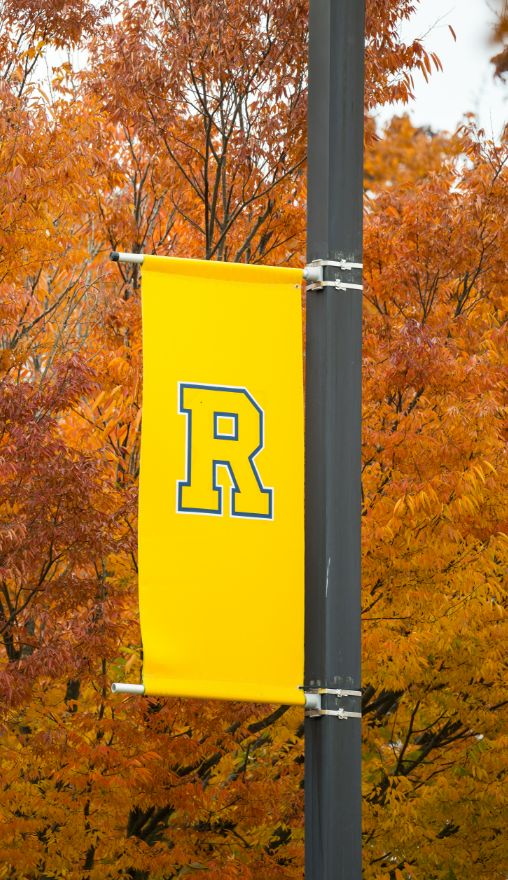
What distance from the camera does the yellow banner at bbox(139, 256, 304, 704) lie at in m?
4.21

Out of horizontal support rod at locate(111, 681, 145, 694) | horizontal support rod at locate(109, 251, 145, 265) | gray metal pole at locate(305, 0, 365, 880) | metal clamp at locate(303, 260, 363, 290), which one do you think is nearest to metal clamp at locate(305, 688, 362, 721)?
gray metal pole at locate(305, 0, 365, 880)

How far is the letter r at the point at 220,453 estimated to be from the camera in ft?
14.0

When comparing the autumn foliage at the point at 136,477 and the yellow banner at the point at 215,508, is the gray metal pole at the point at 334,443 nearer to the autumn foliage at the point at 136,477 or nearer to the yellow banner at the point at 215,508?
the yellow banner at the point at 215,508

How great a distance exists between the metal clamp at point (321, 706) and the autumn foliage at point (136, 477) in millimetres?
6161

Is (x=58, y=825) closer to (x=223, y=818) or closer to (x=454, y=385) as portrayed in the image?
(x=223, y=818)

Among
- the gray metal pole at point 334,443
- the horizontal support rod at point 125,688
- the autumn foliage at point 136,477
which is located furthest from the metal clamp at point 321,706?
the autumn foliage at point 136,477

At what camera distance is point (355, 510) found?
438 cm

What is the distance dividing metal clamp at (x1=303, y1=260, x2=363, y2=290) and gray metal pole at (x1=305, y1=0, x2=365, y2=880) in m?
0.02

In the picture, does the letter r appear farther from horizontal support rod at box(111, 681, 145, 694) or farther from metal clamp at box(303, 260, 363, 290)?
horizontal support rod at box(111, 681, 145, 694)

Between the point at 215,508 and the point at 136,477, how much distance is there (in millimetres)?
8822

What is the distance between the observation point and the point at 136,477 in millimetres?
13023

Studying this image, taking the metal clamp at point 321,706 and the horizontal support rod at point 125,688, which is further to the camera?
the metal clamp at point 321,706

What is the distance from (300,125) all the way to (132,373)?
2967 millimetres

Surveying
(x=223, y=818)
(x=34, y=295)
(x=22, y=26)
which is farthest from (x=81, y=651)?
(x=22, y=26)
